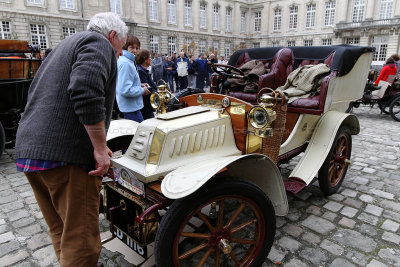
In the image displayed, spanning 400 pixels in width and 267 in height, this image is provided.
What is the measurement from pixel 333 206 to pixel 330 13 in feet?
140

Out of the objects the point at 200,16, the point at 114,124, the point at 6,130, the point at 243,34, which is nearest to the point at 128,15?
the point at 200,16

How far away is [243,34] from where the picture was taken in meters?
45.8

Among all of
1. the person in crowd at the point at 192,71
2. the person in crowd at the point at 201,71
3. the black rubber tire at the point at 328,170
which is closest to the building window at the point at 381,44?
the person in crowd at the point at 201,71

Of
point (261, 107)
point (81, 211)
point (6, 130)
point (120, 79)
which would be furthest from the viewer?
point (6, 130)

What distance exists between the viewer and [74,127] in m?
1.68

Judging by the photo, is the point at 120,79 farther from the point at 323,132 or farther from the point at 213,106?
the point at 323,132

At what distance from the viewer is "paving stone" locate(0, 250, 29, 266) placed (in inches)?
97.8

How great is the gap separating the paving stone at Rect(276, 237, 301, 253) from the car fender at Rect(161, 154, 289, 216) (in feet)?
1.37

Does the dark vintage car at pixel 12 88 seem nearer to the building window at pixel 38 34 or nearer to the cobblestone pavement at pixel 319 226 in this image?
the cobblestone pavement at pixel 319 226

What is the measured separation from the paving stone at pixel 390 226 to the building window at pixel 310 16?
43120 mm

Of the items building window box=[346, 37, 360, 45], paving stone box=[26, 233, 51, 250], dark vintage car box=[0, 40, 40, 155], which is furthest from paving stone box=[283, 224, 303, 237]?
building window box=[346, 37, 360, 45]

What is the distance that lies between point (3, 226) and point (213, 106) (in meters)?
2.64

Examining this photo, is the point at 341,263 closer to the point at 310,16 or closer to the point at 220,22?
the point at 220,22

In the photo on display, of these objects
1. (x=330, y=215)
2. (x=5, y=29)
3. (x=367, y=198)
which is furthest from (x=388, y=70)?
(x=5, y=29)
